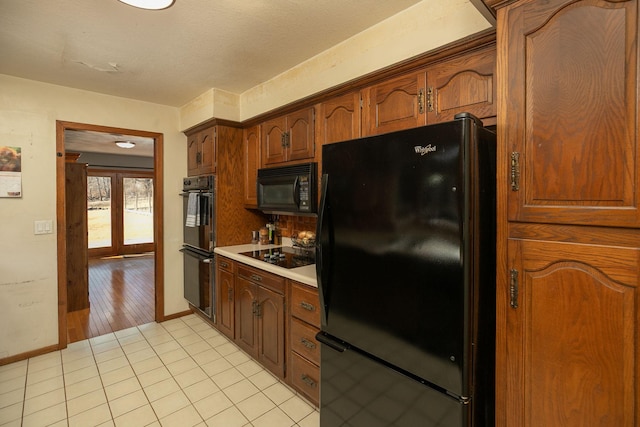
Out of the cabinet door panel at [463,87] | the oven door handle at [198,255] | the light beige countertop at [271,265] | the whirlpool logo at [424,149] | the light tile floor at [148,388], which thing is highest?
the cabinet door panel at [463,87]

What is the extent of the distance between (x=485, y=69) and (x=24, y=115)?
3.62 metres

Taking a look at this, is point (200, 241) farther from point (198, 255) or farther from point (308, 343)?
point (308, 343)

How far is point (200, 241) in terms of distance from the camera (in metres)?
3.33

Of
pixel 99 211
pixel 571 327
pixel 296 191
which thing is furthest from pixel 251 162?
pixel 99 211

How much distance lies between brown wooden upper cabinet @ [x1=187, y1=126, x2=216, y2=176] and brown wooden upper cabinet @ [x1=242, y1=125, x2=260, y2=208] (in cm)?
31

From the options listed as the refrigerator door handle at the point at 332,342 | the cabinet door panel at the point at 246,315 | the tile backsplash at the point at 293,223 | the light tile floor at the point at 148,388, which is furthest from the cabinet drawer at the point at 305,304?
the tile backsplash at the point at 293,223

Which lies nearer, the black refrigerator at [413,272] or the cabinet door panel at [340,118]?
the black refrigerator at [413,272]

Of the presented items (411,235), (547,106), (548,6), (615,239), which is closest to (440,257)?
(411,235)

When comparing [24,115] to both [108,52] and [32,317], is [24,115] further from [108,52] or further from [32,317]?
[32,317]

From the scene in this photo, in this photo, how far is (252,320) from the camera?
2586 mm

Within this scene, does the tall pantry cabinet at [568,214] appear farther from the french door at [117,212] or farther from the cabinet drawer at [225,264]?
the french door at [117,212]

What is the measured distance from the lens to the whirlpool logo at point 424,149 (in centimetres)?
117

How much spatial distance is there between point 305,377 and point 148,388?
1.22 metres

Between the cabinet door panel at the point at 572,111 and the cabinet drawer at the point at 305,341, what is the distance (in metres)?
1.41
